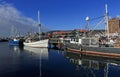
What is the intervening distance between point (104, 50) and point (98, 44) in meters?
5.44

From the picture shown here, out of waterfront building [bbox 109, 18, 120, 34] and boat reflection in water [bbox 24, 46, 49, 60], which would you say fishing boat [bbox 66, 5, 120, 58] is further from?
waterfront building [bbox 109, 18, 120, 34]

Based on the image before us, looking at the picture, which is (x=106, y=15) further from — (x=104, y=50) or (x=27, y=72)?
(x=27, y=72)

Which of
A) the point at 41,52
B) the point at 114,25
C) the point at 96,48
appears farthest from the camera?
the point at 114,25

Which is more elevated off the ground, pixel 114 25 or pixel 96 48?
pixel 114 25

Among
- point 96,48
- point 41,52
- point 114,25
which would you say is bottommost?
point 41,52

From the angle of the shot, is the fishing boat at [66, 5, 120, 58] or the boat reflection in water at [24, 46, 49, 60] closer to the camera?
the fishing boat at [66, 5, 120, 58]

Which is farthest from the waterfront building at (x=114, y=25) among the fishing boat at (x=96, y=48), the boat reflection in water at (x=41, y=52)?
the fishing boat at (x=96, y=48)

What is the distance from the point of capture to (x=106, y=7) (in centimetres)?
6372

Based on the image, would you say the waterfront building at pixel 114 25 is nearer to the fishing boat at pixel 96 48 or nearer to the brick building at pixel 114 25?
the brick building at pixel 114 25

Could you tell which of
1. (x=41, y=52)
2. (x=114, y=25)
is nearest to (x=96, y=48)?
(x=41, y=52)

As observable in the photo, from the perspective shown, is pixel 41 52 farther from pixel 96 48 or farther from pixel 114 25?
A: pixel 114 25

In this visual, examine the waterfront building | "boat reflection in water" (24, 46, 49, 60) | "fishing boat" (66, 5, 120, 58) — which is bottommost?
"boat reflection in water" (24, 46, 49, 60)

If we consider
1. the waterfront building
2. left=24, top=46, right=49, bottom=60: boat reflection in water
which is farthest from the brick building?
left=24, top=46, right=49, bottom=60: boat reflection in water

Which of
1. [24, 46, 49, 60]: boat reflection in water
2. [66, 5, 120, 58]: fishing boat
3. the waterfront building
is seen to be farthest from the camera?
the waterfront building
